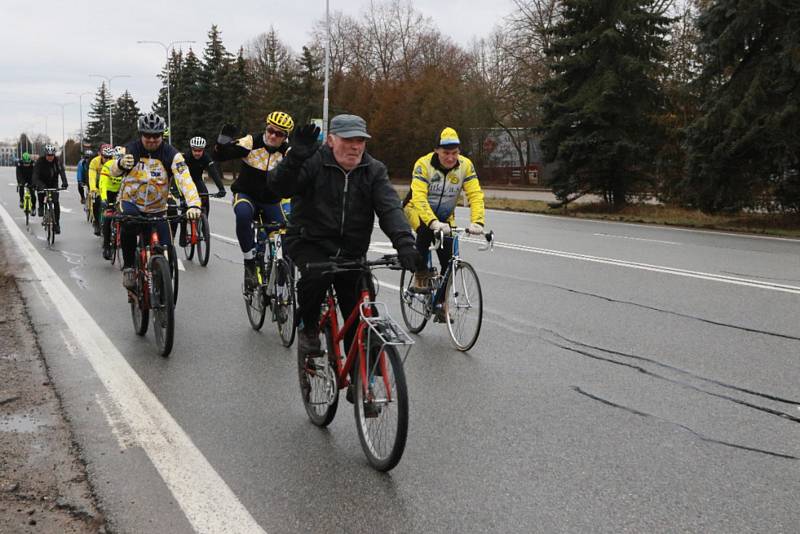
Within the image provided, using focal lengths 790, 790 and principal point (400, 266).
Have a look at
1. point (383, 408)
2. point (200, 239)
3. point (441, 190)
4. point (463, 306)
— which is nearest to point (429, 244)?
point (441, 190)

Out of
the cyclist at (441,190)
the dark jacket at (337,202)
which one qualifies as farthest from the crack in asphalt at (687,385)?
the dark jacket at (337,202)

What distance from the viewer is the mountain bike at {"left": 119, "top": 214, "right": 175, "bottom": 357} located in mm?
6320

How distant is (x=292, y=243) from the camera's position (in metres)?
4.67

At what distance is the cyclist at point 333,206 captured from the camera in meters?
4.32

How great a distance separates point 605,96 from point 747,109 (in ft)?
26.1

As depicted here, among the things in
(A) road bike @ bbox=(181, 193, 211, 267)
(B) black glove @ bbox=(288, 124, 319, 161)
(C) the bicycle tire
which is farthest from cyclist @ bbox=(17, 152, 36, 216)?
(B) black glove @ bbox=(288, 124, 319, 161)

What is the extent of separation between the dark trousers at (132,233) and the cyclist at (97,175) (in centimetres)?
749

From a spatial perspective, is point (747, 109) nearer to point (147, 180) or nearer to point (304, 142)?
point (147, 180)

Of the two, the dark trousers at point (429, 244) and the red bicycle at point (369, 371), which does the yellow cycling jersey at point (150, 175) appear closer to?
the dark trousers at point (429, 244)

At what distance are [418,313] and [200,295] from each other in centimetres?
326

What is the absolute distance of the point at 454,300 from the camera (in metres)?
6.96

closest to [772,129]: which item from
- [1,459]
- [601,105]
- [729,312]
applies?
[601,105]

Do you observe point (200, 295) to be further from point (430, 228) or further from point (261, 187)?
point (430, 228)

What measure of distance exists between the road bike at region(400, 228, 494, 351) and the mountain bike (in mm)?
2060
